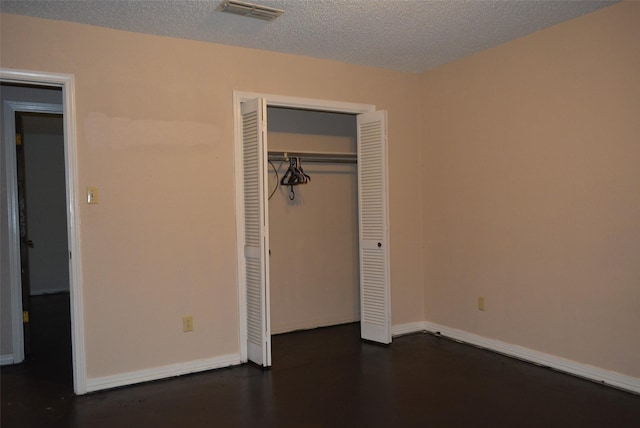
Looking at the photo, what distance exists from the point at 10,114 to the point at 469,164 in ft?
12.9

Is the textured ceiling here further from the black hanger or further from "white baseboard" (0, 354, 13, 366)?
"white baseboard" (0, 354, 13, 366)

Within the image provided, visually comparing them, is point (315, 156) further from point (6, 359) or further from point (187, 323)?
point (6, 359)

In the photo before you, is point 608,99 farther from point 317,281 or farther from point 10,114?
point 10,114

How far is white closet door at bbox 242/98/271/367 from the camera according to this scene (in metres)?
3.75

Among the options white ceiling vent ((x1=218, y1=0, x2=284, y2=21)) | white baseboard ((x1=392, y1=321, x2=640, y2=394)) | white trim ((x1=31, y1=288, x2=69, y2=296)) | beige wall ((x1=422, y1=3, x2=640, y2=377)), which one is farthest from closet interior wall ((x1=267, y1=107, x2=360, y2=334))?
white trim ((x1=31, y1=288, x2=69, y2=296))

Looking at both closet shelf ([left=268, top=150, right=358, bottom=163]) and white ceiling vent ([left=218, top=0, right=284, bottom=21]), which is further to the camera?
closet shelf ([left=268, top=150, right=358, bottom=163])

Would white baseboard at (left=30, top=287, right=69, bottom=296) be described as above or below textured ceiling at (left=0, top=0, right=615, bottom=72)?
below

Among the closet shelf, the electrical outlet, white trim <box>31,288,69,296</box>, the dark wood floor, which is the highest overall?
the closet shelf

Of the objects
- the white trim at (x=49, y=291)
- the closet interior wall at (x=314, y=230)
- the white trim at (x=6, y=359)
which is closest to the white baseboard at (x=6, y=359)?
the white trim at (x=6, y=359)

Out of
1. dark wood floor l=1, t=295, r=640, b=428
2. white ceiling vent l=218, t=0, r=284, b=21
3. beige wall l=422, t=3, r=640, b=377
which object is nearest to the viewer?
dark wood floor l=1, t=295, r=640, b=428

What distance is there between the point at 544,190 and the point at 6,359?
449 centimetres

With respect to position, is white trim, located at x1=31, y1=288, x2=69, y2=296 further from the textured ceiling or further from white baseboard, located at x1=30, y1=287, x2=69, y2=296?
the textured ceiling

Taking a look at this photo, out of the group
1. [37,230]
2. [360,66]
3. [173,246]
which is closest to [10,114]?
[173,246]

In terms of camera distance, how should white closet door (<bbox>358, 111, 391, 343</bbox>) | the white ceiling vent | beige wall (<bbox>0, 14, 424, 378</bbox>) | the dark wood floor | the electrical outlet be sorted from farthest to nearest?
white closet door (<bbox>358, 111, 391, 343</bbox>), the electrical outlet, beige wall (<bbox>0, 14, 424, 378</bbox>), the white ceiling vent, the dark wood floor
